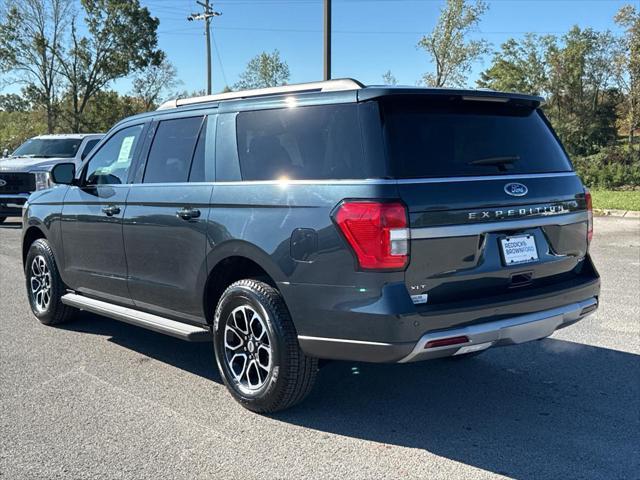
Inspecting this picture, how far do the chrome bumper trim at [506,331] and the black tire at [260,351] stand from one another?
0.70 metres

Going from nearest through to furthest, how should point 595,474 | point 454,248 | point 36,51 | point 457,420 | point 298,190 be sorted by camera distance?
1. point 595,474
2. point 454,248
3. point 298,190
4. point 457,420
5. point 36,51

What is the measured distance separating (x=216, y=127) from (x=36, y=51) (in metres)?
34.6

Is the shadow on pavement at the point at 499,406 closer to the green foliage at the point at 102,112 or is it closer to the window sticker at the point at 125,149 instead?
the window sticker at the point at 125,149

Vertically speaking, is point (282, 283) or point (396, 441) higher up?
point (282, 283)

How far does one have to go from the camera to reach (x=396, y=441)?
3523 mm

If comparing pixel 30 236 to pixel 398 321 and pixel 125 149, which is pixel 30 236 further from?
pixel 398 321

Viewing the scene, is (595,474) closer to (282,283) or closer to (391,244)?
(391,244)

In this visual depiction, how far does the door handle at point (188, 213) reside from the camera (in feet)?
13.5

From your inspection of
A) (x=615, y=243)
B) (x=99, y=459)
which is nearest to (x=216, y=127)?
(x=99, y=459)

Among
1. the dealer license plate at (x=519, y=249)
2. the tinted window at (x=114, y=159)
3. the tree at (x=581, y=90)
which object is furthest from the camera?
the tree at (x=581, y=90)

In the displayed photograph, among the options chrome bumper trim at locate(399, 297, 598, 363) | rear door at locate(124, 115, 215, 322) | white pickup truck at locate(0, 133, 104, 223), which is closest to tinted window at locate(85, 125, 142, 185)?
rear door at locate(124, 115, 215, 322)

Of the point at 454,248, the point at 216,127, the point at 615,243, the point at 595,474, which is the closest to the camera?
the point at 595,474

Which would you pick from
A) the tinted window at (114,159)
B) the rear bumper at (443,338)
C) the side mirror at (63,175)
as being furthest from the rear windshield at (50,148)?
the rear bumper at (443,338)

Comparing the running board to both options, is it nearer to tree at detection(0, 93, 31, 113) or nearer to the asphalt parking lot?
the asphalt parking lot
